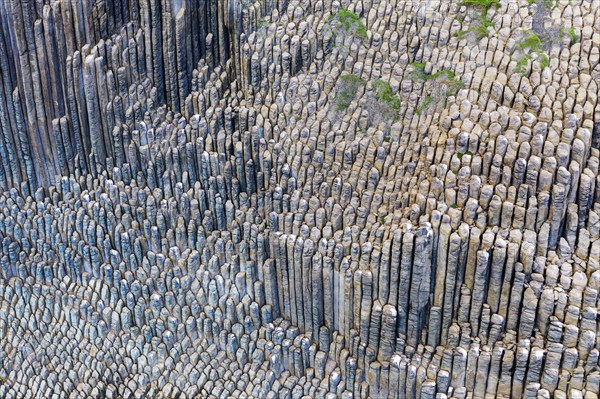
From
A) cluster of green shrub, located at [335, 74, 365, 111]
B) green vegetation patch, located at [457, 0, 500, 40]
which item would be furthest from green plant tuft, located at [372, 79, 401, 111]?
green vegetation patch, located at [457, 0, 500, 40]

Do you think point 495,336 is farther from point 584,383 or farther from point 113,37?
point 113,37

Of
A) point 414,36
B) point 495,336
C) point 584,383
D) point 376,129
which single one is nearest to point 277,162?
point 376,129

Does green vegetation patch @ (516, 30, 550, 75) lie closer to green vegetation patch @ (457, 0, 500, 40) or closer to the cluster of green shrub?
green vegetation patch @ (457, 0, 500, 40)

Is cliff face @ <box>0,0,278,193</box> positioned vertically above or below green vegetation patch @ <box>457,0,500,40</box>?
below

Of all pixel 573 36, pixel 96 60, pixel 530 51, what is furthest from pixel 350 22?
pixel 96 60

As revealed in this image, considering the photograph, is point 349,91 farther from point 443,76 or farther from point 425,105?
point 443,76

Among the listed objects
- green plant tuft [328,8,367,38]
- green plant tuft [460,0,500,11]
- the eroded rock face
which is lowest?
the eroded rock face

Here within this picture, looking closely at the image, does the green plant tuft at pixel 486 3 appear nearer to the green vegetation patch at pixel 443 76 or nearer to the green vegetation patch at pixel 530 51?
the green vegetation patch at pixel 530 51

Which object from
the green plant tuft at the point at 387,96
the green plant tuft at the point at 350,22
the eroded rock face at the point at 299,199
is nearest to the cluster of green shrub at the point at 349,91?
the eroded rock face at the point at 299,199
